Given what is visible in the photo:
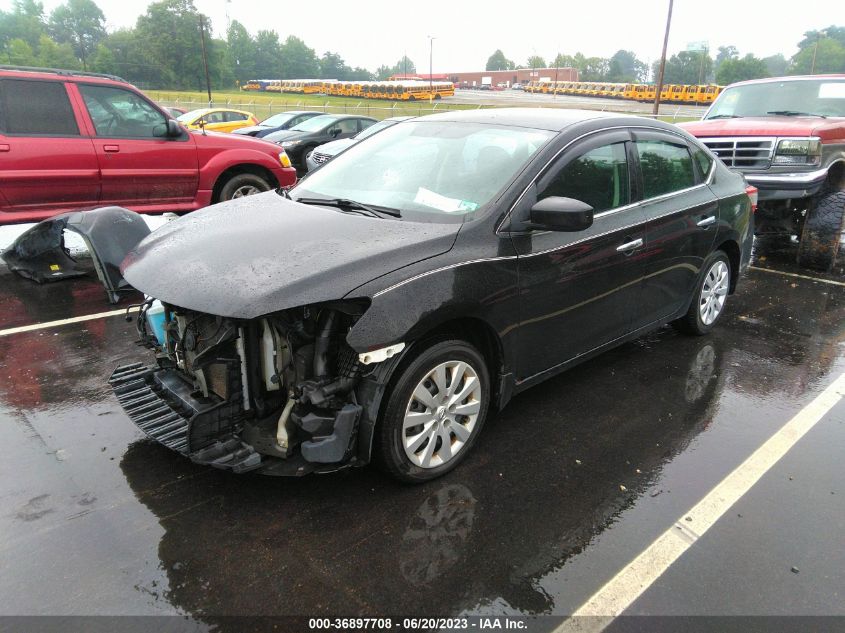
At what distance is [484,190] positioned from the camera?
339 centimetres

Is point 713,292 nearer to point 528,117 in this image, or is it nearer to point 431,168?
point 528,117

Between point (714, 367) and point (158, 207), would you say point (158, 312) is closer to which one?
point (714, 367)

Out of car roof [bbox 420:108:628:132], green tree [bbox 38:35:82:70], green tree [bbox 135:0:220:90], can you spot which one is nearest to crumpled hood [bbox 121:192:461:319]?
car roof [bbox 420:108:628:132]

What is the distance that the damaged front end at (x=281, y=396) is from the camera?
2717mm

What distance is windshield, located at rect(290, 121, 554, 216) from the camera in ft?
11.2

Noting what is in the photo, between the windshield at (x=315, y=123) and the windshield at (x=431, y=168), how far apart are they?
1334 cm

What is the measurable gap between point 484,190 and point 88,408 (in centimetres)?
273

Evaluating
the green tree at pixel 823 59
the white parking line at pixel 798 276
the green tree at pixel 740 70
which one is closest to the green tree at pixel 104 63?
the white parking line at pixel 798 276

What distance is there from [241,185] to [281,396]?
6.11 metres

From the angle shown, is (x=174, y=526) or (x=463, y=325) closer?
(x=174, y=526)

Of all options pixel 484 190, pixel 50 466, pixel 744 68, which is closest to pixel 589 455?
pixel 484 190

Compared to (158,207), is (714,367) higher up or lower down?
lower down

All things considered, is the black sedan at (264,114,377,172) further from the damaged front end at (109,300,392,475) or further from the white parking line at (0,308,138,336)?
the damaged front end at (109,300,392,475)

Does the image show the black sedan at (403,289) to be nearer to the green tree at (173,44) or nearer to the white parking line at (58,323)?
the white parking line at (58,323)
